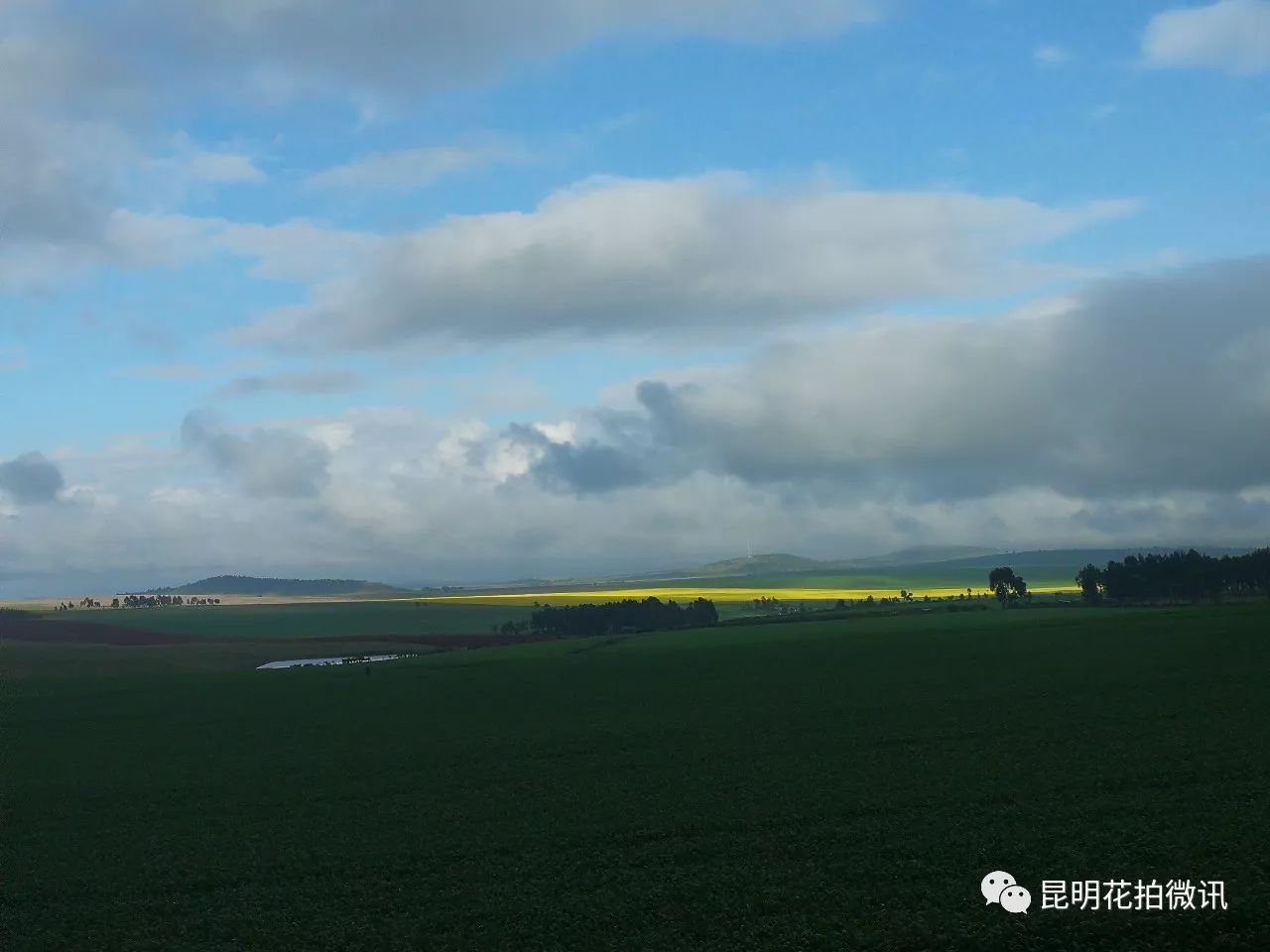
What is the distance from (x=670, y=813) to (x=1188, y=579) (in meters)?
138

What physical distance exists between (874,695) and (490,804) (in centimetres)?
3442

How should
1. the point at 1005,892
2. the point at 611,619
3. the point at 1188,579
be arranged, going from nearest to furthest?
the point at 1005,892, the point at 1188,579, the point at 611,619

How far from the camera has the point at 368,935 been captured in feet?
91.0

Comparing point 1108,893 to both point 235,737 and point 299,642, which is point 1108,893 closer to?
point 235,737

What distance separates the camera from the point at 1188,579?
486ft

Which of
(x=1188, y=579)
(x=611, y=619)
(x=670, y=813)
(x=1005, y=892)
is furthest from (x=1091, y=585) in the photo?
(x=1005, y=892)

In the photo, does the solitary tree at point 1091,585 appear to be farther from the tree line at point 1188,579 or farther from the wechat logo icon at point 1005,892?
the wechat logo icon at point 1005,892

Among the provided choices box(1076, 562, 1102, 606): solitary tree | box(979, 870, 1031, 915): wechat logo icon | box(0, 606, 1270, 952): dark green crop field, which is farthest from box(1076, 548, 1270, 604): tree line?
box(979, 870, 1031, 915): wechat logo icon

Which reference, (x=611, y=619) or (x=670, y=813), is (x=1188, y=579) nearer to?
(x=611, y=619)

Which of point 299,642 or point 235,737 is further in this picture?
point 299,642

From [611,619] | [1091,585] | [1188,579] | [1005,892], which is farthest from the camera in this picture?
[611,619]

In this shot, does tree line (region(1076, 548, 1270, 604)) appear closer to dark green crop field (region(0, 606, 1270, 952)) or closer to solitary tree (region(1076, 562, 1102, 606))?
solitary tree (region(1076, 562, 1102, 606))

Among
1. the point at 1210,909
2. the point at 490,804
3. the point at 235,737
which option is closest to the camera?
the point at 1210,909

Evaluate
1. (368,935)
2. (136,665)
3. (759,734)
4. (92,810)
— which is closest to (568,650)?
(136,665)
